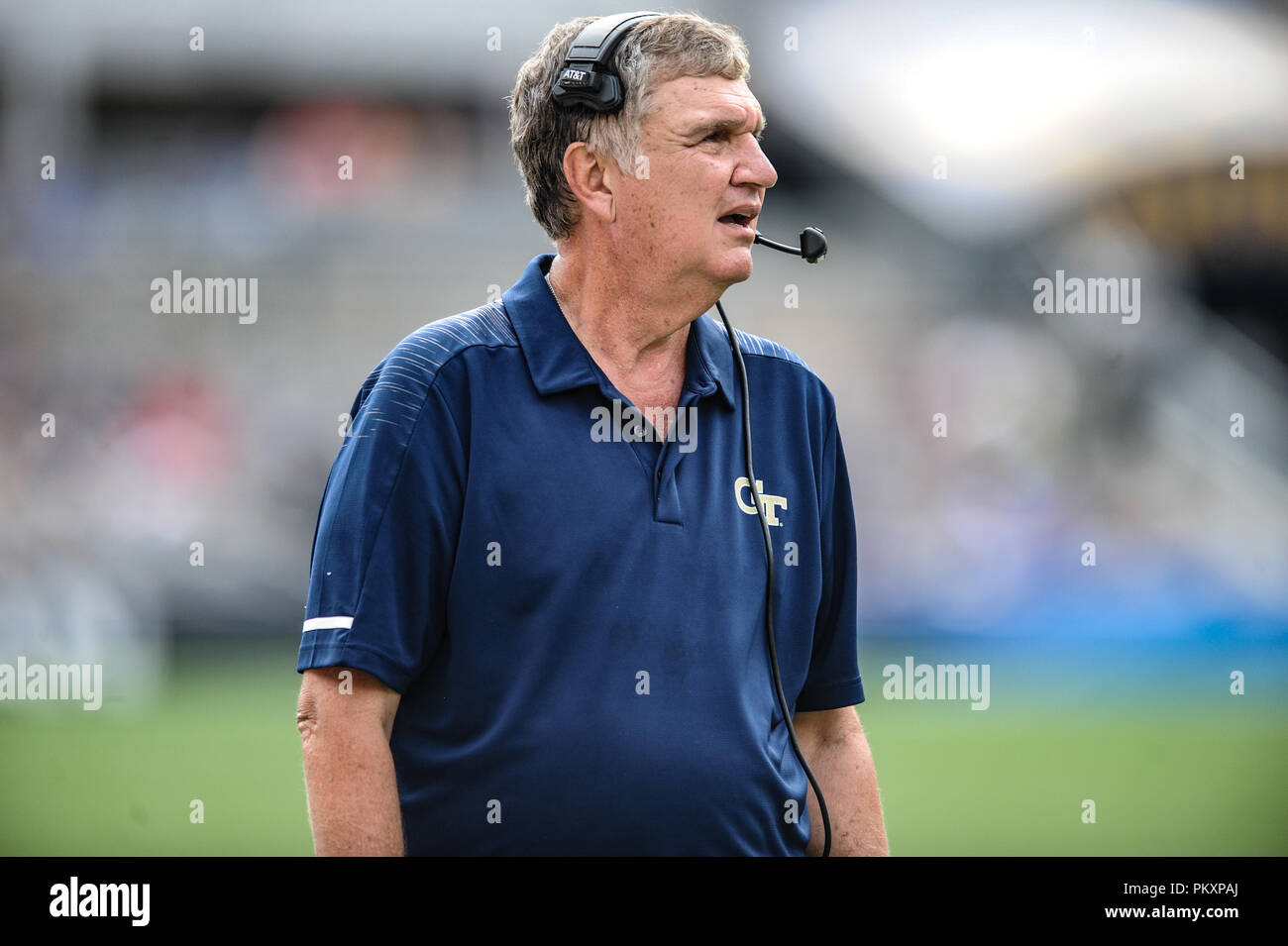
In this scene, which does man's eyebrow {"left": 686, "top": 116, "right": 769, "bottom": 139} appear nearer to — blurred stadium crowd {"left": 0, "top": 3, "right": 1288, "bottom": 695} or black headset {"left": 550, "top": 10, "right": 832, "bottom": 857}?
black headset {"left": 550, "top": 10, "right": 832, "bottom": 857}

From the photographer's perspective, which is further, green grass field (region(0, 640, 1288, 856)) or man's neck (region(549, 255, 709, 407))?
green grass field (region(0, 640, 1288, 856))

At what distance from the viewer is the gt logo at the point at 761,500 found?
1647 mm

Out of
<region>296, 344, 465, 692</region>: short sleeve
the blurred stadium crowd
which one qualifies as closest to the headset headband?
<region>296, 344, 465, 692</region>: short sleeve

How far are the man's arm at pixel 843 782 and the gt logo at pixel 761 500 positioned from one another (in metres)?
0.30

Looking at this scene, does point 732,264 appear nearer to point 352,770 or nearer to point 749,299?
point 352,770

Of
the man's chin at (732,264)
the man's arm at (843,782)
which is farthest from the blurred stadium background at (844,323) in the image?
the man's chin at (732,264)

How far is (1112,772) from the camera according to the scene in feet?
22.1

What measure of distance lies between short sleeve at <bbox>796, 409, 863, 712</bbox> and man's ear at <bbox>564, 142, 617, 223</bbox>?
16.3 inches

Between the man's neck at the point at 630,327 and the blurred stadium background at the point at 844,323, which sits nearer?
the man's neck at the point at 630,327

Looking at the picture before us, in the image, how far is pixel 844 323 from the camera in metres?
9.13

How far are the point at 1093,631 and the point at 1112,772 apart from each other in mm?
1777

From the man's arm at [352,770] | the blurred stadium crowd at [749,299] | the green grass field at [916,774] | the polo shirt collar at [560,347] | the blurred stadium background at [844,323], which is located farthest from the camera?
the blurred stadium crowd at [749,299]

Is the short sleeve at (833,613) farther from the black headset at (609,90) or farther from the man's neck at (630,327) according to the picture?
the man's neck at (630,327)

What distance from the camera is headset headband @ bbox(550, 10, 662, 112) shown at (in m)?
1.64
